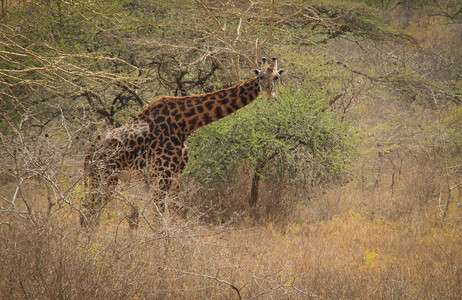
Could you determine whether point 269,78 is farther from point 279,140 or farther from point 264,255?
point 264,255

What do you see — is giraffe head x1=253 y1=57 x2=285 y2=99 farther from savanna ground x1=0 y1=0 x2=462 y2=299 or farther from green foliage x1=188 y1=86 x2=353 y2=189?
green foliage x1=188 y1=86 x2=353 y2=189

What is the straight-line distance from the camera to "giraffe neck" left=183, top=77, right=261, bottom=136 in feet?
21.9

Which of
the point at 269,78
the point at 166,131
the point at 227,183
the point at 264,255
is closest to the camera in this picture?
the point at 269,78

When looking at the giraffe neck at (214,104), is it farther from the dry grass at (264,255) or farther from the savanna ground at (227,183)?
the dry grass at (264,255)

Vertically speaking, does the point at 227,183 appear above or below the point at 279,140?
below

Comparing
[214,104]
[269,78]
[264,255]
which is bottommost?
[264,255]

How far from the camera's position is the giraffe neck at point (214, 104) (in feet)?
21.9

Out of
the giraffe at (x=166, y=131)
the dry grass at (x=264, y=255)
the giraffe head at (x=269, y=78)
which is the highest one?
the giraffe head at (x=269, y=78)

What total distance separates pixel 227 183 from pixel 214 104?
2407 mm

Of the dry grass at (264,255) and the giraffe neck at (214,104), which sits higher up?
the giraffe neck at (214,104)

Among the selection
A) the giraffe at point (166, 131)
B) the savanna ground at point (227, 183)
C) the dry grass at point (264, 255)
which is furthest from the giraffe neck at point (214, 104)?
the dry grass at point (264, 255)

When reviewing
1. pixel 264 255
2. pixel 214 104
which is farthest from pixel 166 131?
pixel 264 255

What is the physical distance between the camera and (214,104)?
6.77 metres

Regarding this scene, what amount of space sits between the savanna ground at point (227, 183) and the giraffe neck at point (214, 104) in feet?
3.30
